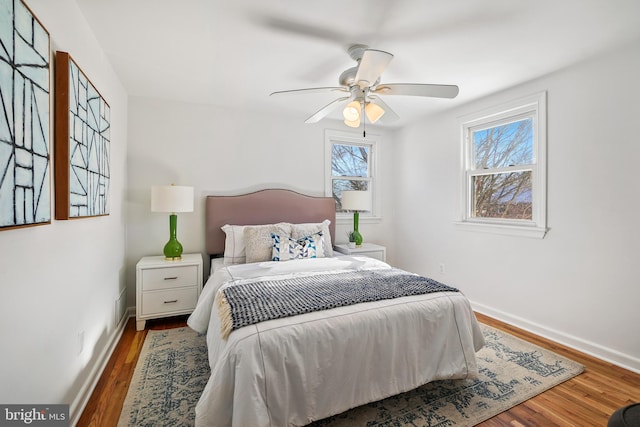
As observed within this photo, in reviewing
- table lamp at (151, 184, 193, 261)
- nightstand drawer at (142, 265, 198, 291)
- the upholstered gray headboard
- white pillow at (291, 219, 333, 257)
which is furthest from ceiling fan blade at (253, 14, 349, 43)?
nightstand drawer at (142, 265, 198, 291)

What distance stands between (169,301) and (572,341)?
3.73 m

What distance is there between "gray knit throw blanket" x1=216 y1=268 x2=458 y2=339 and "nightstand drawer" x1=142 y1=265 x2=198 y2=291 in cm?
114

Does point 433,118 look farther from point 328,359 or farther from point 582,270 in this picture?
point 328,359

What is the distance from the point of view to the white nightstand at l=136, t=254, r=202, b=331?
279 centimetres

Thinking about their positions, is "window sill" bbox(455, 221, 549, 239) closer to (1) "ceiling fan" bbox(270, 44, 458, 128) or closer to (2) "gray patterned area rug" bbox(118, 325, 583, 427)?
(2) "gray patterned area rug" bbox(118, 325, 583, 427)

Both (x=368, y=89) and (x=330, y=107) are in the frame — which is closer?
(x=368, y=89)

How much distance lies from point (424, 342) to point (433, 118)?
3.12 metres

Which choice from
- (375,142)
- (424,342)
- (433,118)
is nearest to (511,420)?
(424,342)

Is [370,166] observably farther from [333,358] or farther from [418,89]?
[333,358]

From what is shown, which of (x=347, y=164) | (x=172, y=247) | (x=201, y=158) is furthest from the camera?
(x=347, y=164)

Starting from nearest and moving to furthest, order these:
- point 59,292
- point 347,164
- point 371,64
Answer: point 59,292, point 371,64, point 347,164

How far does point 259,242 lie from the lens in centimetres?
296

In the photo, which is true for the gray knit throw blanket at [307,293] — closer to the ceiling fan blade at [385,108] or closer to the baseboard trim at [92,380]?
the baseboard trim at [92,380]

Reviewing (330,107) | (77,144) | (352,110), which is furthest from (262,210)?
(77,144)
